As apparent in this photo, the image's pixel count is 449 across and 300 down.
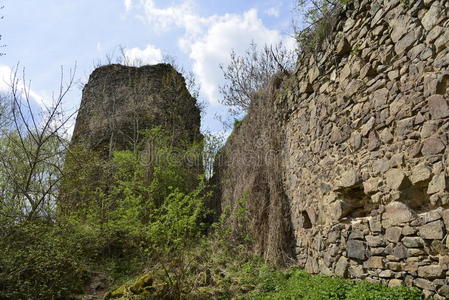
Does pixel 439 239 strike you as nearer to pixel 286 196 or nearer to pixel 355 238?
pixel 355 238

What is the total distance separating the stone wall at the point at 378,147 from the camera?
3246 mm

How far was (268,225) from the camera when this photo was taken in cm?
679

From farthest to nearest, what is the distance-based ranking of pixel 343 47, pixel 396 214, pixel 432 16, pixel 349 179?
pixel 343 47, pixel 349 179, pixel 396 214, pixel 432 16

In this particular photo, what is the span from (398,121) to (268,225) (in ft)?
12.3

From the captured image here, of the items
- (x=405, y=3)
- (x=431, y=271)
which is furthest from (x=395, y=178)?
(x=405, y=3)

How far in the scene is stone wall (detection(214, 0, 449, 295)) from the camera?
3246 millimetres

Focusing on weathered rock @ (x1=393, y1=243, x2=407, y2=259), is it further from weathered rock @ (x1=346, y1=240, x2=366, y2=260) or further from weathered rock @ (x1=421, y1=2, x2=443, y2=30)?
weathered rock @ (x1=421, y1=2, x2=443, y2=30)

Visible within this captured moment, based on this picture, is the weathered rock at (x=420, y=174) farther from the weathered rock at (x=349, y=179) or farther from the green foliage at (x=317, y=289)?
the green foliage at (x=317, y=289)

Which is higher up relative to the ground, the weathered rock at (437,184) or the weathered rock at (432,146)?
the weathered rock at (432,146)

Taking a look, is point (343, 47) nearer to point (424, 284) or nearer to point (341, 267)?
point (341, 267)

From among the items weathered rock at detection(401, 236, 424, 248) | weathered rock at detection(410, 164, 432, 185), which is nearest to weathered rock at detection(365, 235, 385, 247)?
weathered rock at detection(401, 236, 424, 248)

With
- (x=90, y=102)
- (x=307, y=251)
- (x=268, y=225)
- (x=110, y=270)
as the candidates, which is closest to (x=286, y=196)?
(x=268, y=225)

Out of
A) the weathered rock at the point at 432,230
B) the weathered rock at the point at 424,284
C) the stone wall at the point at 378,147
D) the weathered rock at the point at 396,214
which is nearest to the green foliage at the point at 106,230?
the stone wall at the point at 378,147

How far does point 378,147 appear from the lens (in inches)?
156
